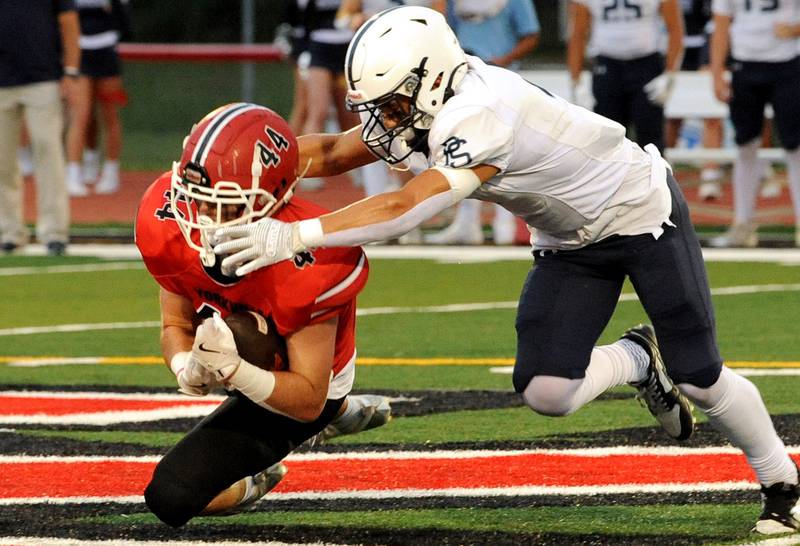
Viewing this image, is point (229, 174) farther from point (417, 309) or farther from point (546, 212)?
point (417, 309)

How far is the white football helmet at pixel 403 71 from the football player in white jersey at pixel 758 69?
6112 millimetres

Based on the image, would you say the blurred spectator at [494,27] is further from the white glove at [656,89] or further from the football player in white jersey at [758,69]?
the football player in white jersey at [758,69]

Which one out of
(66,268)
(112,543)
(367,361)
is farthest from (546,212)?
(66,268)

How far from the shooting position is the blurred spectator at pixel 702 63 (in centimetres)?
1435

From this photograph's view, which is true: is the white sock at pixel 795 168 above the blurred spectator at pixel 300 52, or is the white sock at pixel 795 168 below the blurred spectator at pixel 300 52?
above

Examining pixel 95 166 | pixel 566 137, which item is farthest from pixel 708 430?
pixel 95 166

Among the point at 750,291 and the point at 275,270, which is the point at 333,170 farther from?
the point at 750,291

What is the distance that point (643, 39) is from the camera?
10.5m

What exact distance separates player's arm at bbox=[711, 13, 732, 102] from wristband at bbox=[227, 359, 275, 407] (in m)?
7.03

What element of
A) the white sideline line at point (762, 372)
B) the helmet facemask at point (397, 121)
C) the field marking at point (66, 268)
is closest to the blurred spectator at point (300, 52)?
the field marking at point (66, 268)

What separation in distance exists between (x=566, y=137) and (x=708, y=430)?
1.57 meters

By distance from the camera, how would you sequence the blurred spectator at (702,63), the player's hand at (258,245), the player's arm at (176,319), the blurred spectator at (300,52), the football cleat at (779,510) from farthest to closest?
1. the blurred spectator at (702,63)
2. the blurred spectator at (300,52)
3. the player's arm at (176,319)
4. the football cleat at (779,510)
5. the player's hand at (258,245)

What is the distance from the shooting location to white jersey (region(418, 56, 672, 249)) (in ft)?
14.3

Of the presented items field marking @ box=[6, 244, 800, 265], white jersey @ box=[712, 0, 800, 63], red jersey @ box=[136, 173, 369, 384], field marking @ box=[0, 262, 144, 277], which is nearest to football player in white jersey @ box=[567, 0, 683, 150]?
white jersey @ box=[712, 0, 800, 63]
